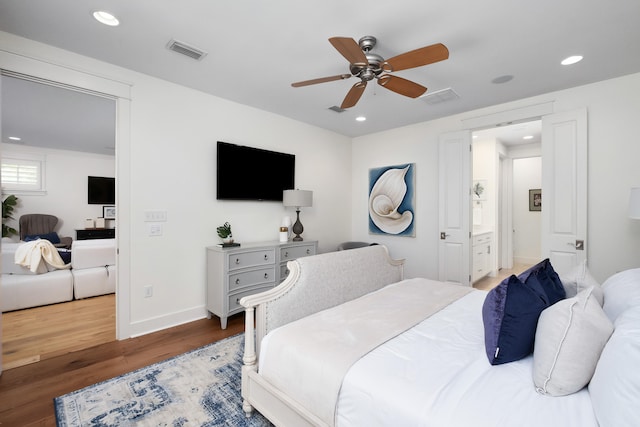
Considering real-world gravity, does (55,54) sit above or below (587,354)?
above

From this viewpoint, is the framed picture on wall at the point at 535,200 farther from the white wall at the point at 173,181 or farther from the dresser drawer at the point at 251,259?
the dresser drawer at the point at 251,259

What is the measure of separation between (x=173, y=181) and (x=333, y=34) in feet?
7.07

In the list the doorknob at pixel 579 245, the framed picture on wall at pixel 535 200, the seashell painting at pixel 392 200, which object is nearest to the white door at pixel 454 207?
the seashell painting at pixel 392 200

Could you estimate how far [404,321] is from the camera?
5.46 ft

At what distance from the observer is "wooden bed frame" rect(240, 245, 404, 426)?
57.7 inches

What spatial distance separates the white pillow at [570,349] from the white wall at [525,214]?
6409 millimetres

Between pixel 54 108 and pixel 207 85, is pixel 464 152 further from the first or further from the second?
pixel 54 108

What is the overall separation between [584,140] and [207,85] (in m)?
4.06

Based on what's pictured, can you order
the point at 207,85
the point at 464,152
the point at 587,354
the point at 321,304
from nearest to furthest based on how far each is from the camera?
the point at 587,354, the point at 321,304, the point at 207,85, the point at 464,152

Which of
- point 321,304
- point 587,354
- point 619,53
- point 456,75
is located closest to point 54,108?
point 321,304

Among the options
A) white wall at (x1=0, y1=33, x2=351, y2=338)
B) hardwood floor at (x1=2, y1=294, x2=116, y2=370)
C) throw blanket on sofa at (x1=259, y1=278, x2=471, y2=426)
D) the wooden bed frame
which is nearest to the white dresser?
the wooden bed frame

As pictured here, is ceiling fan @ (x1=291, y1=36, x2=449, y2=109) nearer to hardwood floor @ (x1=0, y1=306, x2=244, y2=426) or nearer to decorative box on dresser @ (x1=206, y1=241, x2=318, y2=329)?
decorative box on dresser @ (x1=206, y1=241, x2=318, y2=329)

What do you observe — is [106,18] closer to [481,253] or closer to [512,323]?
[512,323]

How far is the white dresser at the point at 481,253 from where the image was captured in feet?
15.0
